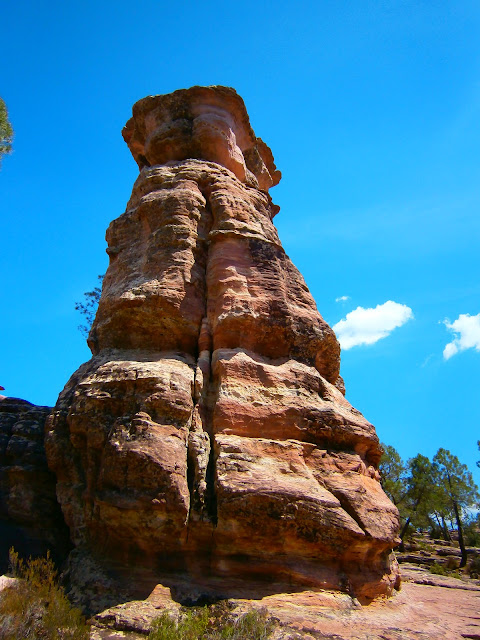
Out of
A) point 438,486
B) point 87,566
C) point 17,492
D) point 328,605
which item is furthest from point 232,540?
point 438,486

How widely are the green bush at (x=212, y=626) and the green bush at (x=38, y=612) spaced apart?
907mm

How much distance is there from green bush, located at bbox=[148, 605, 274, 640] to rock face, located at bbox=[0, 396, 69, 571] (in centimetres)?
303

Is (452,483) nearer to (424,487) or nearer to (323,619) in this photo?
(424,487)

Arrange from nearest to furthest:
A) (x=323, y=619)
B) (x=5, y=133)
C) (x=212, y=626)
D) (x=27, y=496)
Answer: (x=212, y=626) → (x=323, y=619) → (x=27, y=496) → (x=5, y=133)

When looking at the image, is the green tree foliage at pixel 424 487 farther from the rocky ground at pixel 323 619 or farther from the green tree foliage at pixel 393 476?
the rocky ground at pixel 323 619

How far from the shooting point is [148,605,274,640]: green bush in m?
5.39

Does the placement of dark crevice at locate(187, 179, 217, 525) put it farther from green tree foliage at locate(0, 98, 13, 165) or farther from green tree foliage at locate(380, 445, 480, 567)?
green tree foliage at locate(380, 445, 480, 567)

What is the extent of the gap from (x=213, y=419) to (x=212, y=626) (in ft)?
9.62

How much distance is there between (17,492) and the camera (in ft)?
26.7

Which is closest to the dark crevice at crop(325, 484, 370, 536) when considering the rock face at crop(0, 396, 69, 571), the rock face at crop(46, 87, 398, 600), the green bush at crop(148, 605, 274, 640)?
the rock face at crop(46, 87, 398, 600)

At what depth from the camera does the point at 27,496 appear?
8.12 meters

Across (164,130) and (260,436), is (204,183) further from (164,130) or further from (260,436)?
(260,436)

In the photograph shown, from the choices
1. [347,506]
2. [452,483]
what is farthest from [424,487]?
[347,506]

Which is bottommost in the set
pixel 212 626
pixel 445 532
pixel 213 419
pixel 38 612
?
pixel 445 532
